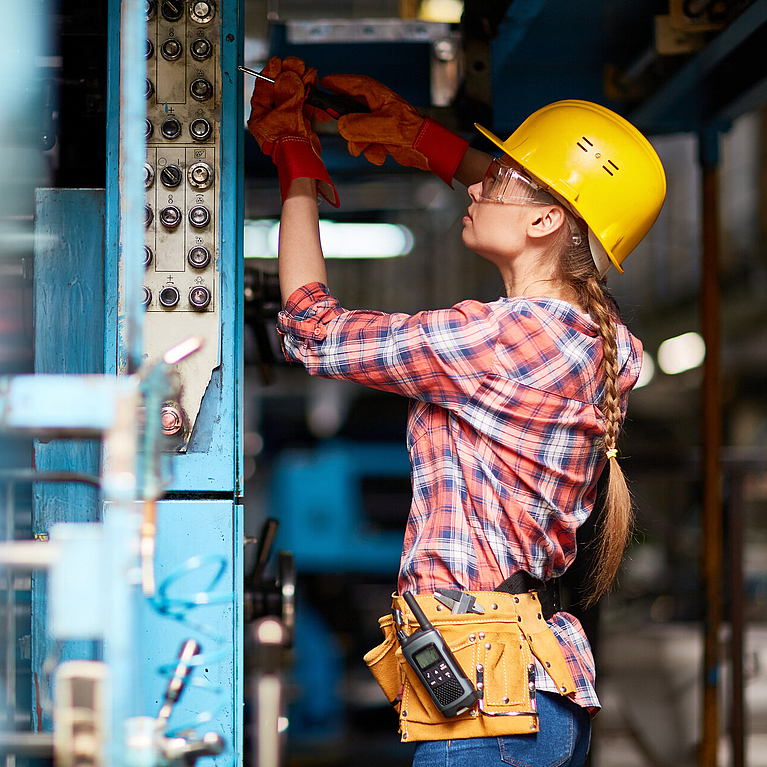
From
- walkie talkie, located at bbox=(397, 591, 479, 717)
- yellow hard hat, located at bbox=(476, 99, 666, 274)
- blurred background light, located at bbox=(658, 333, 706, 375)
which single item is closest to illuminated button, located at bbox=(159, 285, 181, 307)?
yellow hard hat, located at bbox=(476, 99, 666, 274)

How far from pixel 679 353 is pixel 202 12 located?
40.1 ft

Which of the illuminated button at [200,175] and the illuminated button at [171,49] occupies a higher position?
the illuminated button at [171,49]

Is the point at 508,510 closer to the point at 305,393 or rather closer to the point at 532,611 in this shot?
the point at 532,611

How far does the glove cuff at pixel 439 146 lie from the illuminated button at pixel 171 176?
574 millimetres

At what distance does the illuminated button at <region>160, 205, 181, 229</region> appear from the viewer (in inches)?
71.4

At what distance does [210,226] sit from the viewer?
72.2 inches

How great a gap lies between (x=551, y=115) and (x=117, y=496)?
1.42 meters

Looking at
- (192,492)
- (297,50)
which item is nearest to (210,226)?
(192,492)

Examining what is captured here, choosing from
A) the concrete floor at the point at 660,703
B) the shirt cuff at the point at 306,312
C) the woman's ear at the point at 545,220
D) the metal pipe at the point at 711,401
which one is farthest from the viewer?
the concrete floor at the point at 660,703

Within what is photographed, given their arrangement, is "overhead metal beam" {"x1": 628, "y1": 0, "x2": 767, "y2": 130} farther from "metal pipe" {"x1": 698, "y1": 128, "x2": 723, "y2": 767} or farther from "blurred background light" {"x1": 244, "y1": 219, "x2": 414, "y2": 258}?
"blurred background light" {"x1": 244, "y1": 219, "x2": 414, "y2": 258}

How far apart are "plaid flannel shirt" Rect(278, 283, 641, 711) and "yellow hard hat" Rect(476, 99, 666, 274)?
0.87 ft

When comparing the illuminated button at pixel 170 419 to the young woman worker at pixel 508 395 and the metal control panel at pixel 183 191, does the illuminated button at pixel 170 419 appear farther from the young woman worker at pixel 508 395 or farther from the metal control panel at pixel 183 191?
the young woman worker at pixel 508 395

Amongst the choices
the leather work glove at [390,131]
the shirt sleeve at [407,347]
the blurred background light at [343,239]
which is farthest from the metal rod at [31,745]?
the blurred background light at [343,239]

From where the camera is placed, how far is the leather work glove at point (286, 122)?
1.82 meters
